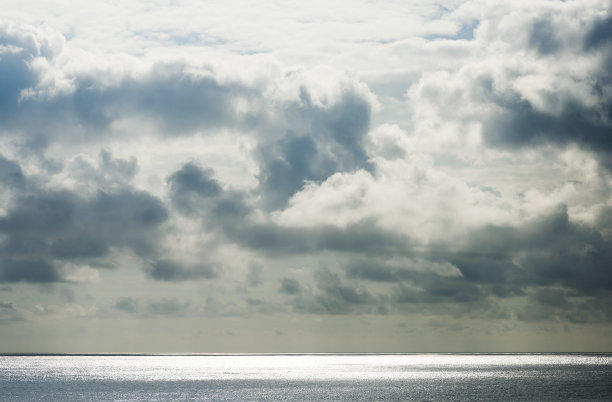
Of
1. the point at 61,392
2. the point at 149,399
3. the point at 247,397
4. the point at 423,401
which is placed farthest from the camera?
the point at 61,392

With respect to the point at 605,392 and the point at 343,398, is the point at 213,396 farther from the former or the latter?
the point at 605,392

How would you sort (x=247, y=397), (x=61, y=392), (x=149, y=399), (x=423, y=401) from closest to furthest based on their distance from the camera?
1. (x=423, y=401)
2. (x=149, y=399)
3. (x=247, y=397)
4. (x=61, y=392)

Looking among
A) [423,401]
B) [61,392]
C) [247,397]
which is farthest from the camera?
[61,392]

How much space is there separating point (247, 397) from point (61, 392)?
54.1m

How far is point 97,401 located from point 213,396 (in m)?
29.6

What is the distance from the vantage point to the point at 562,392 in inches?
6821

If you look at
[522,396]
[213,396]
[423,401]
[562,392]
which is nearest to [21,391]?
[213,396]

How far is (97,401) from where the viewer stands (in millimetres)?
157250

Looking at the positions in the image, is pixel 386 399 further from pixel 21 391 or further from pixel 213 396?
pixel 21 391

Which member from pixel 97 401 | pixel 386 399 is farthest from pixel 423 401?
pixel 97 401

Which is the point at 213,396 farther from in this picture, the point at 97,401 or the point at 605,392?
the point at 605,392

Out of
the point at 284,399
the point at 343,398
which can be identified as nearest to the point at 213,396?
the point at 284,399

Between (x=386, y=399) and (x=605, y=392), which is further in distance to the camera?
(x=605, y=392)

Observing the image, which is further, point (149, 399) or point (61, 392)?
point (61, 392)
